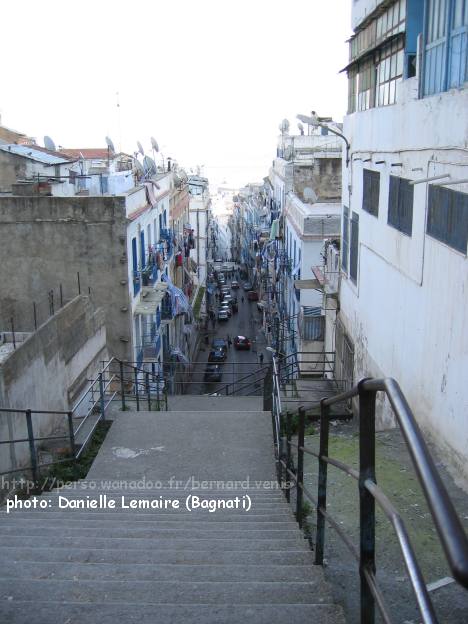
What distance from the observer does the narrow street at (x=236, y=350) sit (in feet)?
113

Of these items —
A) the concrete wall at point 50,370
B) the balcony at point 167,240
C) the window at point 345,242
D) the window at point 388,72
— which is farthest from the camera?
the balcony at point 167,240

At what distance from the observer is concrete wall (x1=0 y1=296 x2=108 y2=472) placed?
30.4ft

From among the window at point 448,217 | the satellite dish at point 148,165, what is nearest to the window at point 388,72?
the window at point 448,217

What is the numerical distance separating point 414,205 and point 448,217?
65.5 inches

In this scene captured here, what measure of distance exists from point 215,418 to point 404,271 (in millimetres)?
4353

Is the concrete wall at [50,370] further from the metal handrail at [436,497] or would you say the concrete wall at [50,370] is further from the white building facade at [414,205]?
the metal handrail at [436,497]

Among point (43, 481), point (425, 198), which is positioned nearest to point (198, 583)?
point (43, 481)

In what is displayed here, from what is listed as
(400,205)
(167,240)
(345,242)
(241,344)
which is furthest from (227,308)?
(400,205)

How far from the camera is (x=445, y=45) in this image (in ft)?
25.8

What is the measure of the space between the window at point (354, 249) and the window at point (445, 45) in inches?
213

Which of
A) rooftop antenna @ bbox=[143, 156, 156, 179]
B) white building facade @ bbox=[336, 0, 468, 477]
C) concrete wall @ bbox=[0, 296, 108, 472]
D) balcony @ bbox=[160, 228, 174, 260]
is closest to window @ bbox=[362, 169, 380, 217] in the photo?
white building facade @ bbox=[336, 0, 468, 477]

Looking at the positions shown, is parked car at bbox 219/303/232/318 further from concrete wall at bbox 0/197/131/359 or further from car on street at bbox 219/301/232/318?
concrete wall at bbox 0/197/131/359

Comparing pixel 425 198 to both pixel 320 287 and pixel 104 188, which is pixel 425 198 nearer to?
pixel 320 287

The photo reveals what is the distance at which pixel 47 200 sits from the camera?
19.3m
